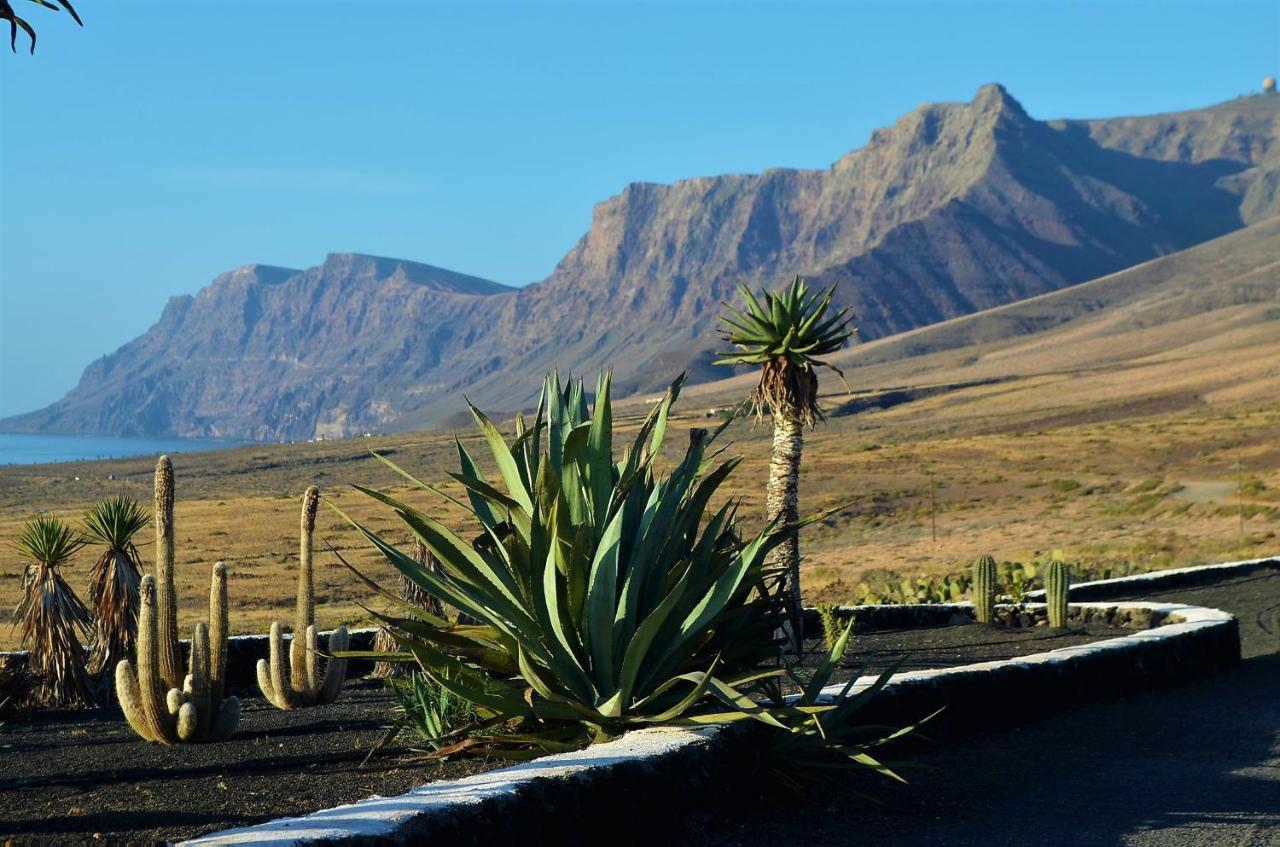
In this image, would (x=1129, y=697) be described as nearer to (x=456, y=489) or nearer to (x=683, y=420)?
(x=456, y=489)

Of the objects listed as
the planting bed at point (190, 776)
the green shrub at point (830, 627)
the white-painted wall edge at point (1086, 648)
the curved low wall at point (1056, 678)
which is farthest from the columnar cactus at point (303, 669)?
the green shrub at point (830, 627)

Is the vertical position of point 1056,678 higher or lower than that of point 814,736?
lower

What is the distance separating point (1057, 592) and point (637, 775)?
30.2 feet

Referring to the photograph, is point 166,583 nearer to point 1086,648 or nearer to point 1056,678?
point 1056,678

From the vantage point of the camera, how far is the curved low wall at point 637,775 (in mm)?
4988

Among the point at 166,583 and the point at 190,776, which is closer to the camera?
the point at 190,776

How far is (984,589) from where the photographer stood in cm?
1486

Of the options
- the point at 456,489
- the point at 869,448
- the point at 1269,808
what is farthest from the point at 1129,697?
the point at 869,448

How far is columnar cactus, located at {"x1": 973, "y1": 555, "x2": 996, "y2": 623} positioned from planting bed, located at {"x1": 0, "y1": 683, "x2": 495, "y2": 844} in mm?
7229

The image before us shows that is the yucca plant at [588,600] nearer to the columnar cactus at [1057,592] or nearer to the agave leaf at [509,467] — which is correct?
the agave leaf at [509,467]

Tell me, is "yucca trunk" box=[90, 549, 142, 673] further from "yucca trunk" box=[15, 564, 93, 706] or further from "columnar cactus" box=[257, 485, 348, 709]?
"columnar cactus" box=[257, 485, 348, 709]

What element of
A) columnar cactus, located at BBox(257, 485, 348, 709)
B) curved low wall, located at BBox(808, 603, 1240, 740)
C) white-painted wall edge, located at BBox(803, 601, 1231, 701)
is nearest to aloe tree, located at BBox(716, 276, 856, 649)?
white-painted wall edge, located at BBox(803, 601, 1231, 701)

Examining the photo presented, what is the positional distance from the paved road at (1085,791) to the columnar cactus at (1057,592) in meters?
3.47

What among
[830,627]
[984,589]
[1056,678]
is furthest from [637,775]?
[984,589]
